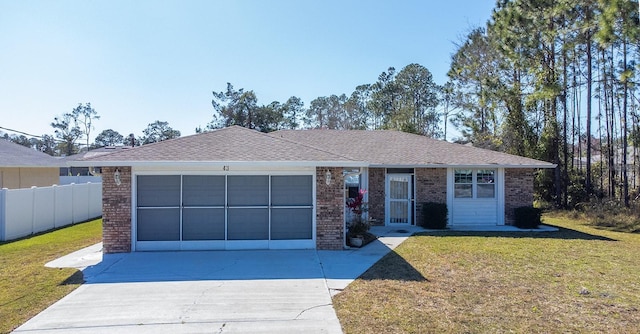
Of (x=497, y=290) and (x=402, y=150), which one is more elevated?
(x=402, y=150)

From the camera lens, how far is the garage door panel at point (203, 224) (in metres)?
9.67

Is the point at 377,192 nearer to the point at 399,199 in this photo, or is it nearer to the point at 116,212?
the point at 399,199

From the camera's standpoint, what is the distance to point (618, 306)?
5.93 meters

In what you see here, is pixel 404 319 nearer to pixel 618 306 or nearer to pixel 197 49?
pixel 618 306

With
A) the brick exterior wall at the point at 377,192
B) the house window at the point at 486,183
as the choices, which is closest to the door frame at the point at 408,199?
the brick exterior wall at the point at 377,192

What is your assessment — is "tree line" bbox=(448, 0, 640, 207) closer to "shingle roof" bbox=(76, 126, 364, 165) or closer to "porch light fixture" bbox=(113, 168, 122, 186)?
"shingle roof" bbox=(76, 126, 364, 165)

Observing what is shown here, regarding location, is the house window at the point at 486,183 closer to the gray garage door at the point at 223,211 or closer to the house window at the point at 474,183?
the house window at the point at 474,183

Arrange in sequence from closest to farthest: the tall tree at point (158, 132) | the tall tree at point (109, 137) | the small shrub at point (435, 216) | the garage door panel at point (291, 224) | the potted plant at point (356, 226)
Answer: the garage door panel at point (291, 224) < the potted plant at point (356, 226) < the small shrub at point (435, 216) < the tall tree at point (158, 132) < the tall tree at point (109, 137)

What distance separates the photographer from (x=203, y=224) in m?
9.70

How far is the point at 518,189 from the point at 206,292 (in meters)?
12.2

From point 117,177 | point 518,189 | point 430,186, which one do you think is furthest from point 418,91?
point 117,177

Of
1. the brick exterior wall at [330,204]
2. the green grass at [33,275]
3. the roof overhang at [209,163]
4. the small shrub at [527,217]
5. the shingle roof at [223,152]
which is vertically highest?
the shingle roof at [223,152]

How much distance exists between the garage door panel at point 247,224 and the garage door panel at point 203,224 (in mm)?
217

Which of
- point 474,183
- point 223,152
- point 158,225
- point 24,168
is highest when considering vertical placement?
point 223,152
